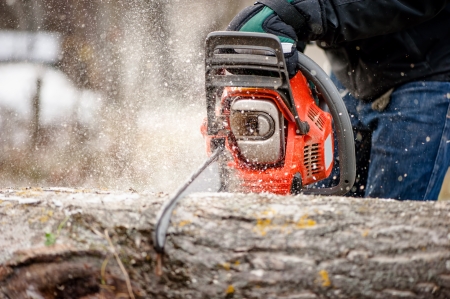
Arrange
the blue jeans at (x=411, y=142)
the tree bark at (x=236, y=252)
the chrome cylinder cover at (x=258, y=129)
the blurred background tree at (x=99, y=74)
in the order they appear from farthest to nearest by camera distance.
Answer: the blurred background tree at (x=99, y=74), the blue jeans at (x=411, y=142), the chrome cylinder cover at (x=258, y=129), the tree bark at (x=236, y=252)

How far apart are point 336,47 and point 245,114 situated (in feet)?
2.36

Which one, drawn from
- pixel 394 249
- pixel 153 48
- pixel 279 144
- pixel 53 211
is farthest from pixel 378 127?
pixel 153 48

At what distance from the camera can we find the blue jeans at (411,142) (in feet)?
6.10

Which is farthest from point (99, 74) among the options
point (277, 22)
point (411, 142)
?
point (411, 142)

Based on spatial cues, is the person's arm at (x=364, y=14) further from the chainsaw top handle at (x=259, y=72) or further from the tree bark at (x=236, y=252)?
the tree bark at (x=236, y=252)

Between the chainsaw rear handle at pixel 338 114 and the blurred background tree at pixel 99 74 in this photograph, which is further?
the blurred background tree at pixel 99 74

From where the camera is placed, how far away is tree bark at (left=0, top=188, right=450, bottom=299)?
102 centimetres

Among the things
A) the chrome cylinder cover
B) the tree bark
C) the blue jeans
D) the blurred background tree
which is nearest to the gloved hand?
the chrome cylinder cover

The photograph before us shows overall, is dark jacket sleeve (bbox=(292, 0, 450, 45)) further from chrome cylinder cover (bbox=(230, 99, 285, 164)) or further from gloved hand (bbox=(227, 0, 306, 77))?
chrome cylinder cover (bbox=(230, 99, 285, 164))

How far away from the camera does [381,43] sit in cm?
188

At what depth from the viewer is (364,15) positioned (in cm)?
172

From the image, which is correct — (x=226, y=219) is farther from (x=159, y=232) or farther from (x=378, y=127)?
(x=378, y=127)

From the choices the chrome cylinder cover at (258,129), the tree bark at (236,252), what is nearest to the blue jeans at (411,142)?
the chrome cylinder cover at (258,129)

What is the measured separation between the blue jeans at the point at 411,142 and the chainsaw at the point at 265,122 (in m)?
0.32
